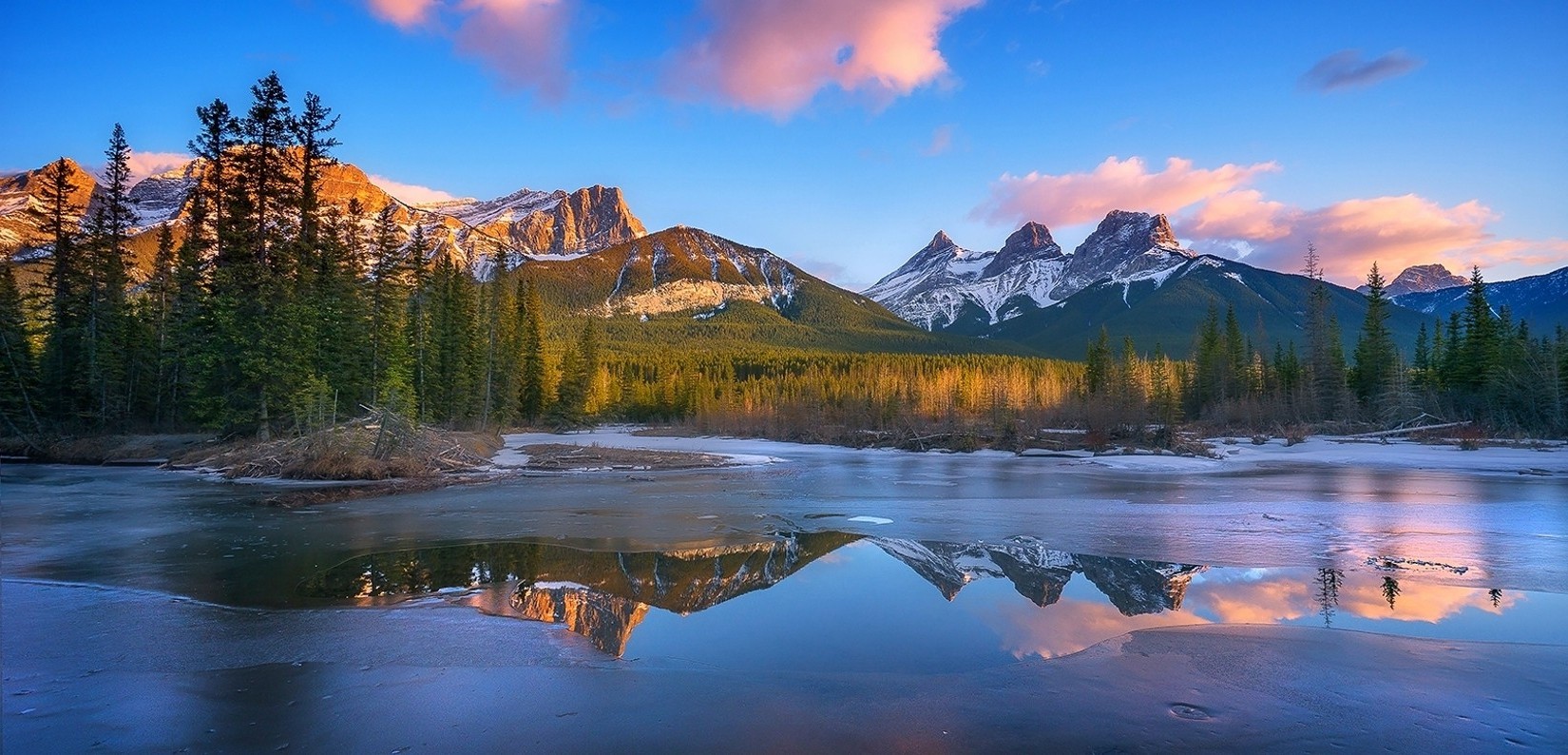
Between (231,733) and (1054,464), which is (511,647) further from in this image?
(1054,464)

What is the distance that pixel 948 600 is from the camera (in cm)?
943

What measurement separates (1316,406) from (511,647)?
7662 centimetres

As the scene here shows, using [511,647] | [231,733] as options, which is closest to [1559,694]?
[511,647]

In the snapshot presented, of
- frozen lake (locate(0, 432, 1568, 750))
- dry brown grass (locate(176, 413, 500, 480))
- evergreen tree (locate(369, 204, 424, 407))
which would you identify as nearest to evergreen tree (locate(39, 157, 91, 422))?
evergreen tree (locate(369, 204, 424, 407))

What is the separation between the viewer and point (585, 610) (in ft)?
28.8

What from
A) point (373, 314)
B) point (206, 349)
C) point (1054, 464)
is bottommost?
point (1054, 464)

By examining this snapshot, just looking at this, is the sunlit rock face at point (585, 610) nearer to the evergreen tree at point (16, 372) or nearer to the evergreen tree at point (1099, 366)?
the evergreen tree at point (16, 372)

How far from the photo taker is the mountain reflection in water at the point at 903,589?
27.8ft

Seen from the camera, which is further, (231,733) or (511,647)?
(511,647)

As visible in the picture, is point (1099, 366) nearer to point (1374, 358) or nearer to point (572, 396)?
point (1374, 358)

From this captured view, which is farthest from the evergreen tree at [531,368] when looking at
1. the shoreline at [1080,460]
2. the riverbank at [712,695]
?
the riverbank at [712,695]

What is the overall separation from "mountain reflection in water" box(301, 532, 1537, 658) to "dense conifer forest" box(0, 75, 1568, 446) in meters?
19.3

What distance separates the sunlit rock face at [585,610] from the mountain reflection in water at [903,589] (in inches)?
0.9

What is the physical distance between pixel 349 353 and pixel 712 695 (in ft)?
122
